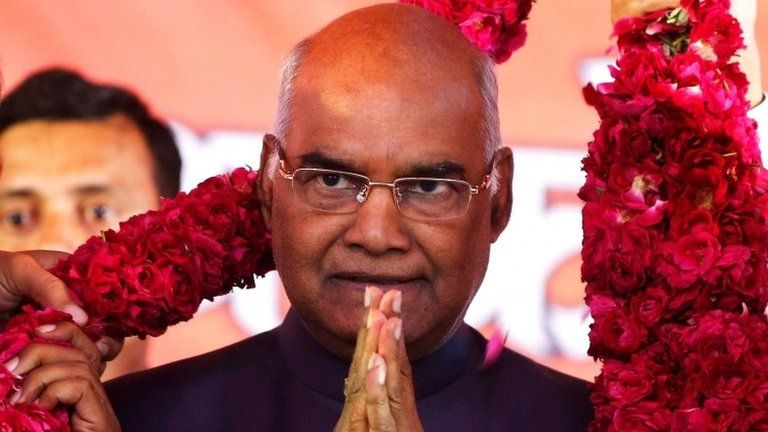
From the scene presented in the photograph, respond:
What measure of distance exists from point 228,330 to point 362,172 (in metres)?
2.11

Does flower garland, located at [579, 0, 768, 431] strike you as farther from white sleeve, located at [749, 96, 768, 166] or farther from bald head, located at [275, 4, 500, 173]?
white sleeve, located at [749, 96, 768, 166]

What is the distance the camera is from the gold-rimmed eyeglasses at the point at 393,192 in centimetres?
318

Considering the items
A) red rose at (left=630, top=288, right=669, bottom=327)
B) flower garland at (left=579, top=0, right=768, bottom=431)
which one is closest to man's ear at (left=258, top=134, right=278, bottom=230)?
flower garland at (left=579, top=0, right=768, bottom=431)

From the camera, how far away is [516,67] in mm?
5109

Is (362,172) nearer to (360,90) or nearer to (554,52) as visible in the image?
(360,90)

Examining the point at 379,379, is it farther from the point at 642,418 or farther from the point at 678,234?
the point at 678,234

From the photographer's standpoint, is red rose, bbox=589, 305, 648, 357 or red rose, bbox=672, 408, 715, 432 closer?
red rose, bbox=672, 408, 715, 432

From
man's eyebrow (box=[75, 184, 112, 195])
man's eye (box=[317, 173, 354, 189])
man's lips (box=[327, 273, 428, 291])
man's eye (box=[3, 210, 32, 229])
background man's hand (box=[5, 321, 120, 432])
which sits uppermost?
man's eyebrow (box=[75, 184, 112, 195])

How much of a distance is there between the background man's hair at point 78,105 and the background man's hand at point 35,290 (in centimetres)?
174

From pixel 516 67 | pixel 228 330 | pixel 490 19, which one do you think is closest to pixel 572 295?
pixel 516 67

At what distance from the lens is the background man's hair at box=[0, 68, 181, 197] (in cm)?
521

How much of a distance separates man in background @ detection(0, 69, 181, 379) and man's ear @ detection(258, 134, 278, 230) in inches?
66.6

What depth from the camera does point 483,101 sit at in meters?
3.34

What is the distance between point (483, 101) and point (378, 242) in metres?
0.42
